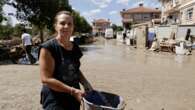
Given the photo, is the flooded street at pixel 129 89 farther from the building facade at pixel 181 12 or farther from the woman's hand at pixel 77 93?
the building facade at pixel 181 12

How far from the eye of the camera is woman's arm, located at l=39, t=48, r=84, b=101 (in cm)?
269

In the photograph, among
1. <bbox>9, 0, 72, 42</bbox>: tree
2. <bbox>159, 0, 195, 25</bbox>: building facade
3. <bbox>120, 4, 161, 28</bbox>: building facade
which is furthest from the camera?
<bbox>120, 4, 161, 28</bbox>: building facade

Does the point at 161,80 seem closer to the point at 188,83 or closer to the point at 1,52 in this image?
the point at 188,83

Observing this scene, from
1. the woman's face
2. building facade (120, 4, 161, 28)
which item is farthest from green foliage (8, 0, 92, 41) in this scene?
building facade (120, 4, 161, 28)

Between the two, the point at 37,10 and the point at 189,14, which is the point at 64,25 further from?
the point at 189,14

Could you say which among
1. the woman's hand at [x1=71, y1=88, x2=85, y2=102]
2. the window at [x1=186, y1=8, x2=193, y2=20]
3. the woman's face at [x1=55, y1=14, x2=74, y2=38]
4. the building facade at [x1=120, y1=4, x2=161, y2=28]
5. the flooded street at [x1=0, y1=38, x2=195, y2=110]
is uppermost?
the building facade at [x1=120, y1=4, x2=161, y2=28]

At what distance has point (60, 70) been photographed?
2783mm

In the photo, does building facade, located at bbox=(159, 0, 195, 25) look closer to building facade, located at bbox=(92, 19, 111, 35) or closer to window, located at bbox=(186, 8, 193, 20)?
window, located at bbox=(186, 8, 193, 20)

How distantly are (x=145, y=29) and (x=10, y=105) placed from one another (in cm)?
2404

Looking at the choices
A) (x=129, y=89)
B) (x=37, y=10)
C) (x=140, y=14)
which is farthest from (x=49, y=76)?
(x=140, y=14)

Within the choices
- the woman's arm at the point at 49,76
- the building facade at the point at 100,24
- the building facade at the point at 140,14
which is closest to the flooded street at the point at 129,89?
the woman's arm at the point at 49,76

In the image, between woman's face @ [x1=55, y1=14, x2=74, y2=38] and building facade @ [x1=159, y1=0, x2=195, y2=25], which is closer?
woman's face @ [x1=55, y1=14, x2=74, y2=38]

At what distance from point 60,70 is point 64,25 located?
17.3 inches

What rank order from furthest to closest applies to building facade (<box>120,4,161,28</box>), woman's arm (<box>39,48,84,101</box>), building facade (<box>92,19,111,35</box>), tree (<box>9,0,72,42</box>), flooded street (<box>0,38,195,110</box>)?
building facade (<box>92,19,111,35</box>), building facade (<box>120,4,161,28</box>), tree (<box>9,0,72,42</box>), flooded street (<box>0,38,195,110</box>), woman's arm (<box>39,48,84,101</box>)
